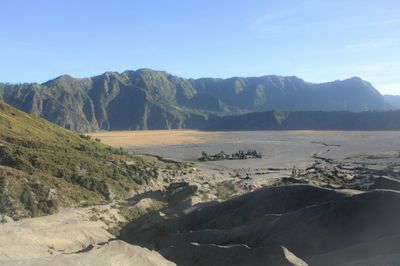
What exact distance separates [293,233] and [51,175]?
89.9ft

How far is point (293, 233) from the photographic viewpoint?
27.3 meters

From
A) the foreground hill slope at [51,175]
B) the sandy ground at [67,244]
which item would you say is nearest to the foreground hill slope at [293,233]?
the sandy ground at [67,244]

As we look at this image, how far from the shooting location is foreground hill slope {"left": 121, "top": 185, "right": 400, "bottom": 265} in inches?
895

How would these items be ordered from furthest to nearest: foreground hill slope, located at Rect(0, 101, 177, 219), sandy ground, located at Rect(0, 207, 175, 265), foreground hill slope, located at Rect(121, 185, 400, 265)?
foreground hill slope, located at Rect(0, 101, 177, 219) < foreground hill slope, located at Rect(121, 185, 400, 265) < sandy ground, located at Rect(0, 207, 175, 265)

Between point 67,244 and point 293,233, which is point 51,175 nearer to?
point 67,244

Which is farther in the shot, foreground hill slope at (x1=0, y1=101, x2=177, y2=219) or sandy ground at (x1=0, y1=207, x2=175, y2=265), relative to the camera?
foreground hill slope at (x1=0, y1=101, x2=177, y2=219)

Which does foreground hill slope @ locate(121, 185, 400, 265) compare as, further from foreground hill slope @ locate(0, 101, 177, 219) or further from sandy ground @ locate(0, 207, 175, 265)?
foreground hill slope @ locate(0, 101, 177, 219)

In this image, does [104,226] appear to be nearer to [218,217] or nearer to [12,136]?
[218,217]

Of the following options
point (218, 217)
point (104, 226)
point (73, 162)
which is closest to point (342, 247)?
point (218, 217)

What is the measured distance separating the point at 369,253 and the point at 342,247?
3136mm

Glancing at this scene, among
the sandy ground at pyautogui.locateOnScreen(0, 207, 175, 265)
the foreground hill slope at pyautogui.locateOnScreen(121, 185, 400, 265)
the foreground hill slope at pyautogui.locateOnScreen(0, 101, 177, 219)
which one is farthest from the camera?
the foreground hill slope at pyautogui.locateOnScreen(0, 101, 177, 219)

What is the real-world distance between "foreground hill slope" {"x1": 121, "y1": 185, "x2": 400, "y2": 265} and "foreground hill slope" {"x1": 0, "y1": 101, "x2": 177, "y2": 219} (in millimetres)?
9595

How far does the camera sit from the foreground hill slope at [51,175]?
40188 millimetres

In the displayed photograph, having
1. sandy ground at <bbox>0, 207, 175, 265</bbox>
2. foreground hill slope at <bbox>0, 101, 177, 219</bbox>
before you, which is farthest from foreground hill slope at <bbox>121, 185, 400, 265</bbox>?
foreground hill slope at <bbox>0, 101, 177, 219</bbox>
